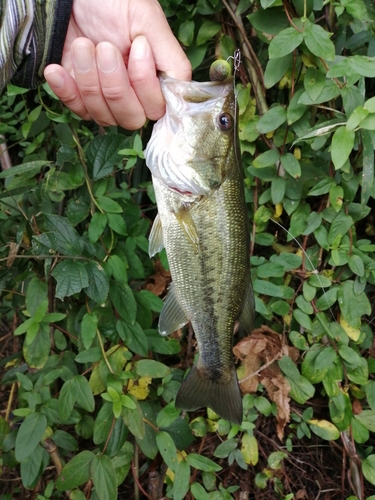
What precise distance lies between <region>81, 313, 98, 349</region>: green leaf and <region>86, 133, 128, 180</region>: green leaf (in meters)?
0.54

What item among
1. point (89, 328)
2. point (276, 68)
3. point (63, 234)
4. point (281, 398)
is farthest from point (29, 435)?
point (276, 68)

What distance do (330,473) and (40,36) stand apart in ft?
7.82

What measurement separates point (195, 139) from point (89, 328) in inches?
32.6

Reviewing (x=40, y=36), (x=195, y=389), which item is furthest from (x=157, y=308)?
(x=40, y=36)

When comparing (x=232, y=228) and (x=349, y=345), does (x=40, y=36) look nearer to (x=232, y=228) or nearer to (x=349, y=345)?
(x=232, y=228)

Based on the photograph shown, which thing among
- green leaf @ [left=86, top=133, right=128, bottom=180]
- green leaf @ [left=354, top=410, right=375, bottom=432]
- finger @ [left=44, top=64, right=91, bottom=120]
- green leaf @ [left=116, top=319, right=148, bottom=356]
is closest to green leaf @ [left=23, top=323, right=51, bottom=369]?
green leaf @ [left=116, top=319, right=148, bottom=356]

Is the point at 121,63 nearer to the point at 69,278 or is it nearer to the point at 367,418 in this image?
the point at 69,278

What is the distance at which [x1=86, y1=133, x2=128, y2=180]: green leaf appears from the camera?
1546mm

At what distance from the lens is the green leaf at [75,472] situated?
1467 mm

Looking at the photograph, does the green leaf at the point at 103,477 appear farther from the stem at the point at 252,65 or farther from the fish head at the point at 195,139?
the stem at the point at 252,65

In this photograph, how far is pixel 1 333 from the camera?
9.13ft

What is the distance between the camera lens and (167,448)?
158 centimetres

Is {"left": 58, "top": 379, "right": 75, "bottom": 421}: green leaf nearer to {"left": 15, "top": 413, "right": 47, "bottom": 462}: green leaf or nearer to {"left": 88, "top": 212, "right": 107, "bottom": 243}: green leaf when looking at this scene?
{"left": 15, "top": 413, "right": 47, "bottom": 462}: green leaf

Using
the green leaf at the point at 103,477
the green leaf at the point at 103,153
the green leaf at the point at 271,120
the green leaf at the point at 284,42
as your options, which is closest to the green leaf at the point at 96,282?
the green leaf at the point at 103,153
